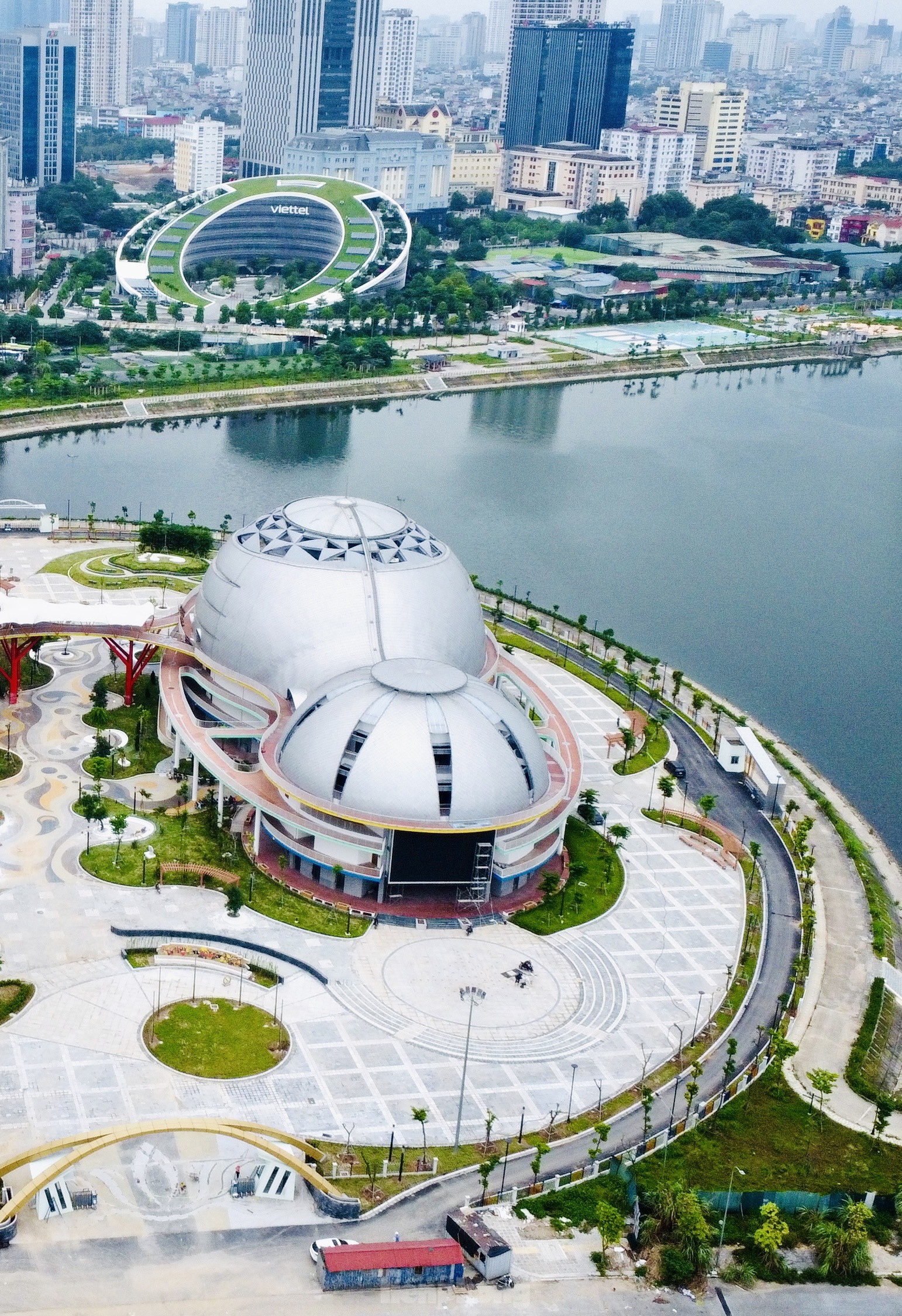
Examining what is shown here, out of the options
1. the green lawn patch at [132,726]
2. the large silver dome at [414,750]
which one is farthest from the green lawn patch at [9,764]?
the large silver dome at [414,750]

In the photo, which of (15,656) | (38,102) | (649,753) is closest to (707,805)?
(649,753)

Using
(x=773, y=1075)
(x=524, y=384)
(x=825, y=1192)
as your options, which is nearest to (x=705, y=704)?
(x=773, y=1075)

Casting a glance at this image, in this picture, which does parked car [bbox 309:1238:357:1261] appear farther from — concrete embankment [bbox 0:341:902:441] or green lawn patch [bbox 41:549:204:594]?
concrete embankment [bbox 0:341:902:441]

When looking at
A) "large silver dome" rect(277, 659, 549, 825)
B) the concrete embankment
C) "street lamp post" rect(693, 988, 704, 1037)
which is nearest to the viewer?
"street lamp post" rect(693, 988, 704, 1037)

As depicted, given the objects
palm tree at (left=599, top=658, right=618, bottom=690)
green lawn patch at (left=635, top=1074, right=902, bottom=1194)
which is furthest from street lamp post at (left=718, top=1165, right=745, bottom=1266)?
palm tree at (left=599, top=658, right=618, bottom=690)

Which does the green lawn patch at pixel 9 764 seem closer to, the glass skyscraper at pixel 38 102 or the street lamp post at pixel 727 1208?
the street lamp post at pixel 727 1208

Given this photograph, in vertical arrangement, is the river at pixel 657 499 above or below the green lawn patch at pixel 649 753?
above

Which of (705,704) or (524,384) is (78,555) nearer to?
(705,704)

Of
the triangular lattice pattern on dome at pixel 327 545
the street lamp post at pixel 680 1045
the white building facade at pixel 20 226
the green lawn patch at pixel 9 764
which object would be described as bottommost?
the street lamp post at pixel 680 1045
